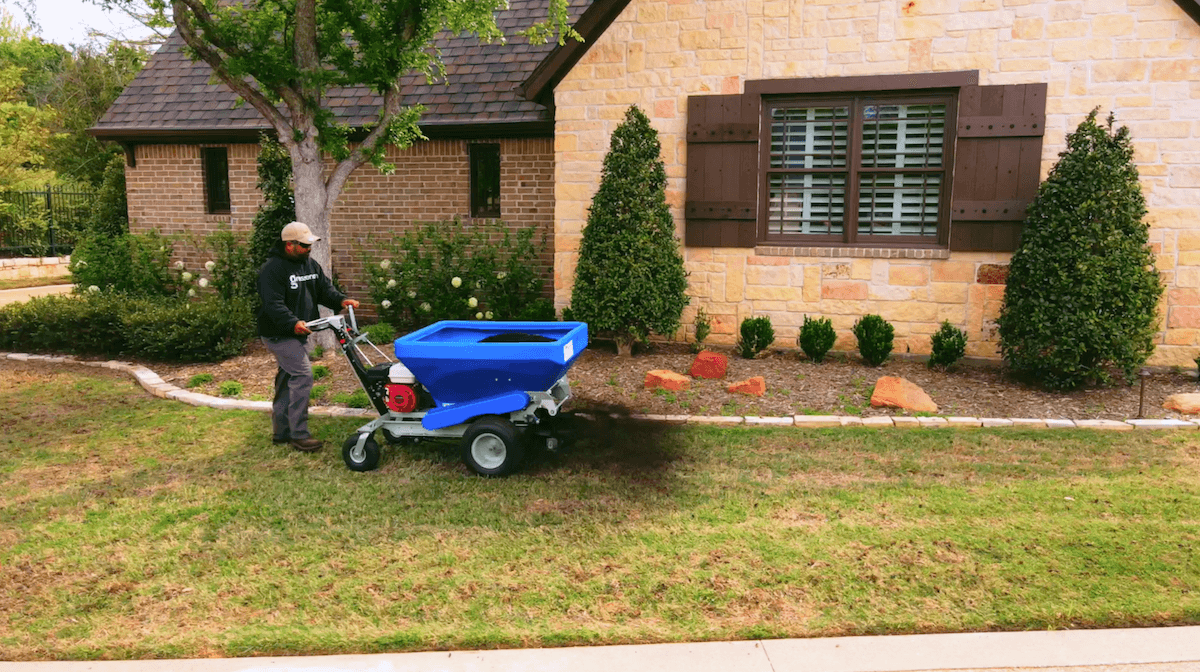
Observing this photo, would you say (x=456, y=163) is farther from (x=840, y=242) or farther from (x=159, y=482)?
(x=159, y=482)

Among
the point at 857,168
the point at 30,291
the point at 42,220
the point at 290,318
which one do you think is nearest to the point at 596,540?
the point at 290,318

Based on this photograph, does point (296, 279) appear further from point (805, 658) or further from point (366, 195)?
point (366, 195)

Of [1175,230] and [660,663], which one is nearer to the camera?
[660,663]

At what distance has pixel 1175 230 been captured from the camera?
8.44 meters

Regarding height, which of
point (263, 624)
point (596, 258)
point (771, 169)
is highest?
point (771, 169)

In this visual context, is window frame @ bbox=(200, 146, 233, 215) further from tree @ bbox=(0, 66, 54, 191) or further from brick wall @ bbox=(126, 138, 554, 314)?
tree @ bbox=(0, 66, 54, 191)

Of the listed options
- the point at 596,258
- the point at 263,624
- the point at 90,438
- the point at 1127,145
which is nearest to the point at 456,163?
the point at 596,258

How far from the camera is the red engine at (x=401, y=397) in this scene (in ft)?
19.6

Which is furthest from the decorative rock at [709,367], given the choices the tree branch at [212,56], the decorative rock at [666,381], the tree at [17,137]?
the tree at [17,137]

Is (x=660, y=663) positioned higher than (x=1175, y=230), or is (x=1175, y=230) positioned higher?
(x=1175, y=230)

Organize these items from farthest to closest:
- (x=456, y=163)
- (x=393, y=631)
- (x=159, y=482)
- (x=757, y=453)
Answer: (x=456, y=163) → (x=757, y=453) → (x=159, y=482) → (x=393, y=631)

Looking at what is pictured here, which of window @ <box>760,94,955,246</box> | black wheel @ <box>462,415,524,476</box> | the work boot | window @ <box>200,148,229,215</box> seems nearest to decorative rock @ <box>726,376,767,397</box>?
window @ <box>760,94,955,246</box>

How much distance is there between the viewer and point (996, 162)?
343 inches

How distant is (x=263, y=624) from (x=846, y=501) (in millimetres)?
3393
